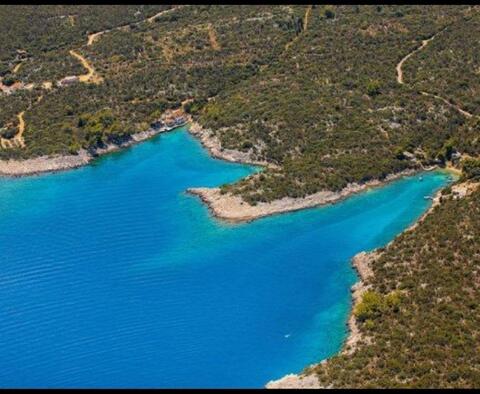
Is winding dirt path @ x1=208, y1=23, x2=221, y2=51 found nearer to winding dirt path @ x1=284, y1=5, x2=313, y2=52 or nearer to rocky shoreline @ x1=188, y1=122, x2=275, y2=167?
winding dirt path @ x1=284, y1=5, x2=313, y2=52

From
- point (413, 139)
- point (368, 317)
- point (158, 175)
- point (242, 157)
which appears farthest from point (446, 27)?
point (368, 317)

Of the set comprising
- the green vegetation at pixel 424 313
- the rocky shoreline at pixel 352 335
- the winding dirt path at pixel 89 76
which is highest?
the winding dirt path at pixel 89 76

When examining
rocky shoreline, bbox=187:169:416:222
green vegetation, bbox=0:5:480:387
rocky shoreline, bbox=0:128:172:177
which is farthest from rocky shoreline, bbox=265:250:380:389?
rocky shoreline, bbox=0:128:172:177

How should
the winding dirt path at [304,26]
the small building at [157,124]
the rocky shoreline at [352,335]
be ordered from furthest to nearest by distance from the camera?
the winding dirt path at [304,26] < the small building at [157,124] < the rocky shoreline at [352,335]

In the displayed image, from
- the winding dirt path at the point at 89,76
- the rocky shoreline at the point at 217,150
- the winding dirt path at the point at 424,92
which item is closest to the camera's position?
the rocky shoreline at the point at 217,150

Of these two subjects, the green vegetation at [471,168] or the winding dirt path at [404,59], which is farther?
the winding dirt path at [404,59]

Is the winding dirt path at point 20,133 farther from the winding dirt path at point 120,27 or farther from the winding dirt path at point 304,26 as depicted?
the winding dirt path at point 304,26

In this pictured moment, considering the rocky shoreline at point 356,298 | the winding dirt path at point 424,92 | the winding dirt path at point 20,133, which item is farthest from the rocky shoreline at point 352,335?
the winding dirt path at point 20,133

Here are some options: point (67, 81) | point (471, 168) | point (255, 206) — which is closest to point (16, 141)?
point (67, 81)

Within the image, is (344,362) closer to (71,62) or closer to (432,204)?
(432,204)
